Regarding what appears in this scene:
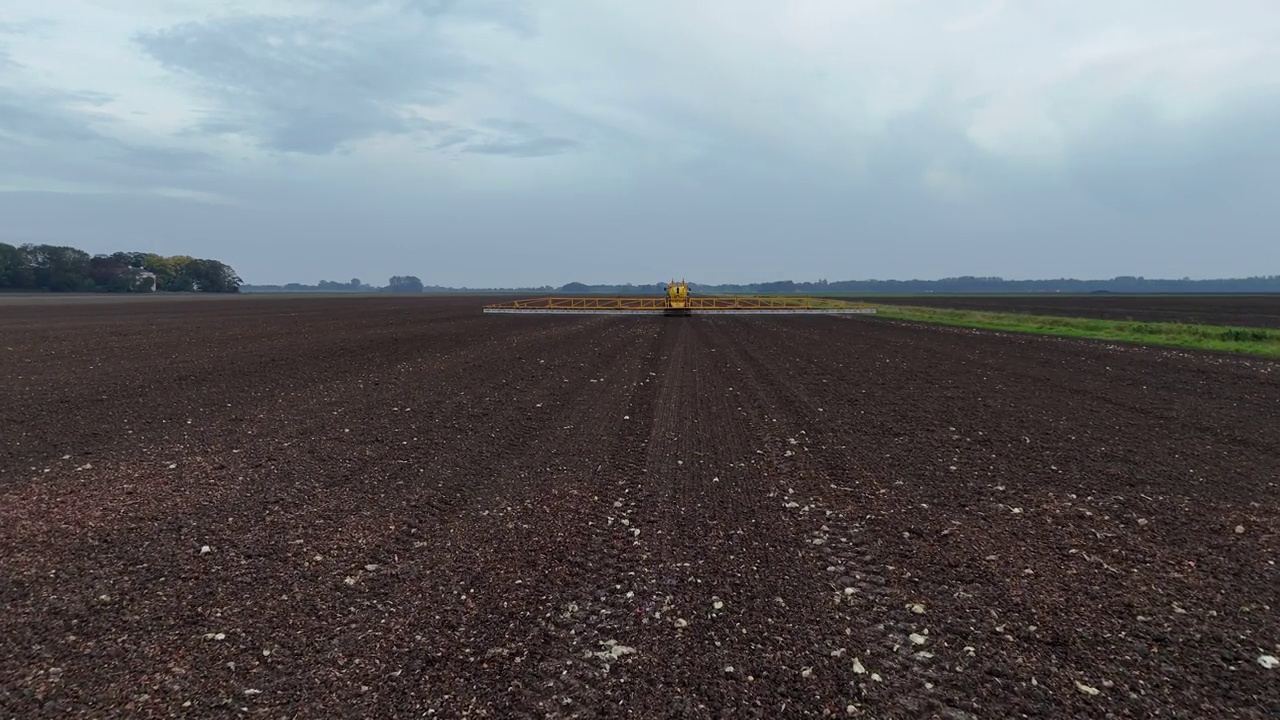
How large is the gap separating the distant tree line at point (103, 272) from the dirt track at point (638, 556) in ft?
395

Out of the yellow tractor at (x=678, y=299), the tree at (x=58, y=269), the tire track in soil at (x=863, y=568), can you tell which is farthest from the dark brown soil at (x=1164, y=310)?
the tree at (x=58, y=269)

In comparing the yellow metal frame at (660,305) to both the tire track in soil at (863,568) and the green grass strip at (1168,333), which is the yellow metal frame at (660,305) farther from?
the tire track in soil at (863,568)

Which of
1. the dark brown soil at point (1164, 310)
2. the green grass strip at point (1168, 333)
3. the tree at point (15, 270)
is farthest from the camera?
the tree at point (15, 270)

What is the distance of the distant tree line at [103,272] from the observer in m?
97.1

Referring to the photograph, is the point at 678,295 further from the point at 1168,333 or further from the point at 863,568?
the point at 863,568

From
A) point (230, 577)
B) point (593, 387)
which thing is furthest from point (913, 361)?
point (230, 577)

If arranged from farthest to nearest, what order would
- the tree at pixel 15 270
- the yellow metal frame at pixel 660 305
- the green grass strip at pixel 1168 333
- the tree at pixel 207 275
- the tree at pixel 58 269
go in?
the tree at pixel 207 275
the tree at pixel 58 269
the tree at pixel 15 270
the yellow metal frame at pixel 660 305
the green grass strip at pixel 1168 333

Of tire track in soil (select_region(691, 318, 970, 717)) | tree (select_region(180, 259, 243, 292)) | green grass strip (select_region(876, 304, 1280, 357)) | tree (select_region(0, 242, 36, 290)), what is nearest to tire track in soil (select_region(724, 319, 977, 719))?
tire track in soil (select_region(691, 318, 970, 717))

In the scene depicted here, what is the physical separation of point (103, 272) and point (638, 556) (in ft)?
456

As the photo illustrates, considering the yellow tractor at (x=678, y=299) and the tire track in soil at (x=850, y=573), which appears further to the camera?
the yellow tractor at (x=678, y=299)

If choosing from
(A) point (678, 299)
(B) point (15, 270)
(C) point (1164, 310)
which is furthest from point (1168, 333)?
(B) point (15, 270)

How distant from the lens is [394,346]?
22.5 metres

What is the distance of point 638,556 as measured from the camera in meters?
5.33

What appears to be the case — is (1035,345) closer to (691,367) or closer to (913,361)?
(913,361)
